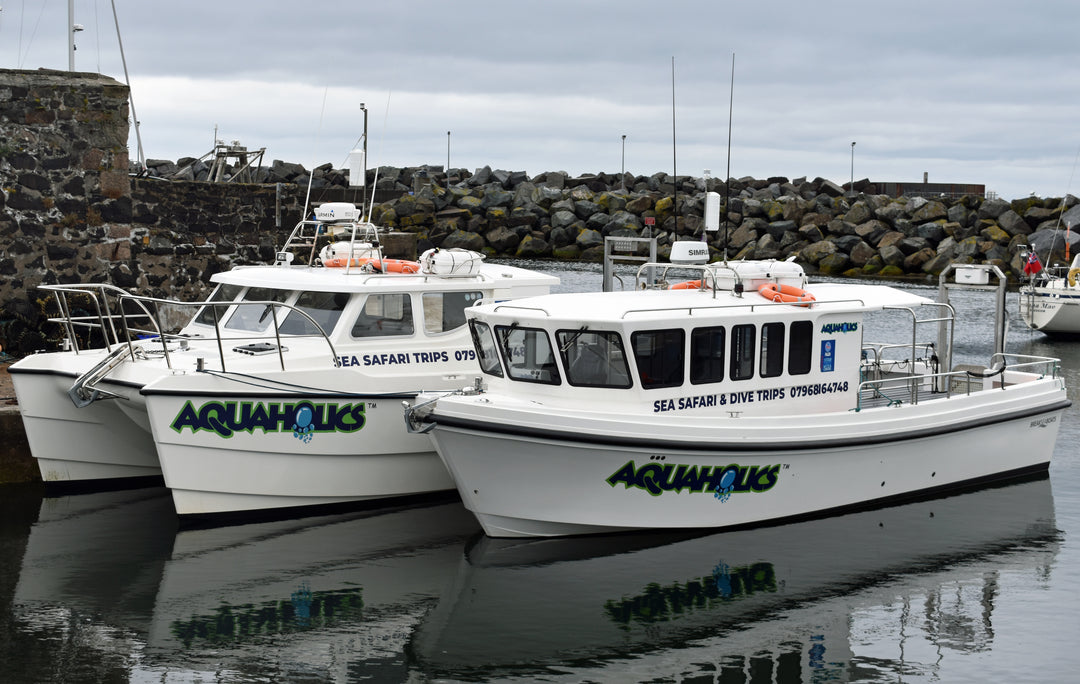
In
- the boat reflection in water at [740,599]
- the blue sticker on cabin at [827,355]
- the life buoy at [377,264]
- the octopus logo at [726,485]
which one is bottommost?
the boat reflection in water at [740,599]

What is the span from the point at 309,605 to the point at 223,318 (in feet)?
12.1

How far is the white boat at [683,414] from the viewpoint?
9086mm

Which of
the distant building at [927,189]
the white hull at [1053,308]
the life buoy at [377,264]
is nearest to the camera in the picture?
the life buoy at [377,264]

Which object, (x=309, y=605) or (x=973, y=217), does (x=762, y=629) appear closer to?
(x=309, y=605)

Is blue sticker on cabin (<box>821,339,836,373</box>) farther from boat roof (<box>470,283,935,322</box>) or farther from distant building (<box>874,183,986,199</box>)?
distant building (<box>874,183,986,199</box>)

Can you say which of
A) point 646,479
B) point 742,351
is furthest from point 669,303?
point 646,479

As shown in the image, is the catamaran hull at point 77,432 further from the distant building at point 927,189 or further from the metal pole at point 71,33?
the distant building at point 927,189

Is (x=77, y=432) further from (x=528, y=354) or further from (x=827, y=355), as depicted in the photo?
(x=827, y=355)

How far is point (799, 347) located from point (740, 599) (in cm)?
240

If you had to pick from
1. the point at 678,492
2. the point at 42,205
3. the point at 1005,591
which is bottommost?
the point at 1005,591

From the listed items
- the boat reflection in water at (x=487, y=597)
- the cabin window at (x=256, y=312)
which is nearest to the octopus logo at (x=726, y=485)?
the boat reflection in water at (x=487, y=597)

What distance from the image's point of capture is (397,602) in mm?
8445

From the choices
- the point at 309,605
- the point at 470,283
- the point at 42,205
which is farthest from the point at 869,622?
the point at 42,205

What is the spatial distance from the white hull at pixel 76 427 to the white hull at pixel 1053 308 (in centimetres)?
1960
